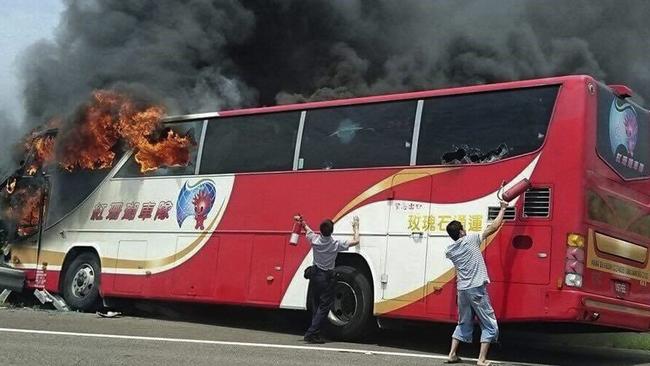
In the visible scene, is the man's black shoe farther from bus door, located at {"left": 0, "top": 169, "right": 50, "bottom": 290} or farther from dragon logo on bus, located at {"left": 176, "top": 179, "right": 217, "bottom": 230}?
bus door, located at {"left": 0, "top": 169, "right": 50, "bottom": 290}


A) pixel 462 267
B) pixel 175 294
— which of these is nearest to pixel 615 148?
pixel 462 267

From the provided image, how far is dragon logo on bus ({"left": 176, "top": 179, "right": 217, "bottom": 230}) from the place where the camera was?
35.4ft

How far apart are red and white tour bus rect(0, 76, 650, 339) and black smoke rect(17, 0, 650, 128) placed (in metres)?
4.68

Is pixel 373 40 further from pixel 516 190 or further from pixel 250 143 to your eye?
pixel 516 190

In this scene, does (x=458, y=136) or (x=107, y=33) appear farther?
(x=107, y=33)

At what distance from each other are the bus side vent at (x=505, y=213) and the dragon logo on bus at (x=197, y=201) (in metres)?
4.29

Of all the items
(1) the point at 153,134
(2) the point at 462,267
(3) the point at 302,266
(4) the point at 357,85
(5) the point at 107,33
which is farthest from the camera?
(4) the point at 357,85

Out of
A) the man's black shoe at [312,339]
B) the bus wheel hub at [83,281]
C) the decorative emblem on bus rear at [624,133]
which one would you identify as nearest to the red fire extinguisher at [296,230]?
the man's black shoe at [312,339]

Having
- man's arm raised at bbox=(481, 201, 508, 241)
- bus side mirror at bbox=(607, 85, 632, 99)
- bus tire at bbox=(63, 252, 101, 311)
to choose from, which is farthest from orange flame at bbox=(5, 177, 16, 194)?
bus side mirror at bbox=(607, 85, 632, 99)

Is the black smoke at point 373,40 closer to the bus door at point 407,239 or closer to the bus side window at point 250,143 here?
the bus side window at point 250,143

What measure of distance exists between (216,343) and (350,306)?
1.73 metres

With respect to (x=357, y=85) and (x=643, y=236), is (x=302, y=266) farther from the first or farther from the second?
(x=357, y=85)

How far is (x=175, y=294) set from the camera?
11.0 m

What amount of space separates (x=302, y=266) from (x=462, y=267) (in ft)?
8.99
